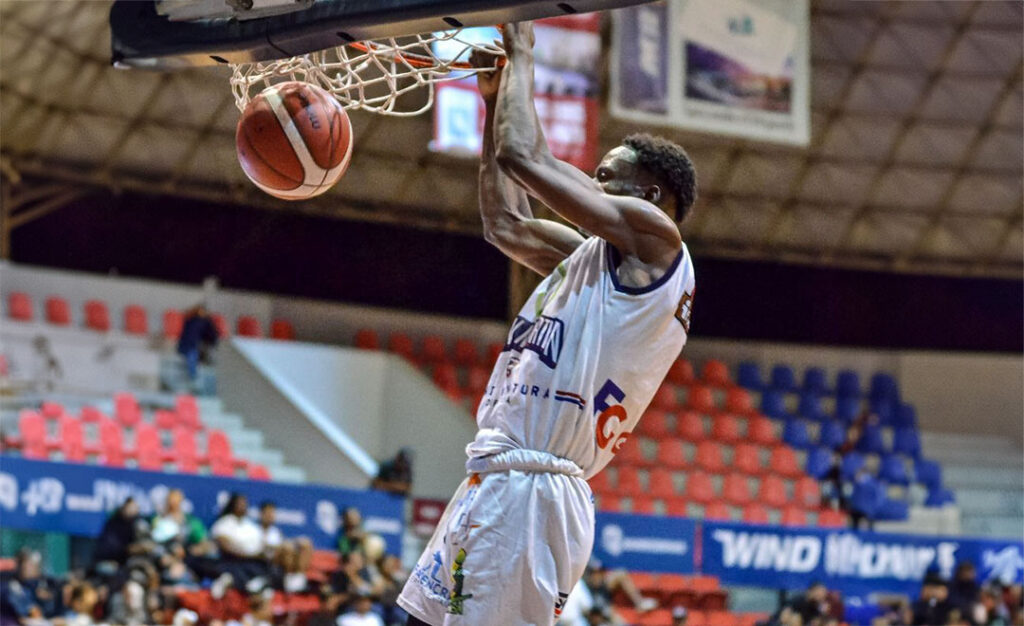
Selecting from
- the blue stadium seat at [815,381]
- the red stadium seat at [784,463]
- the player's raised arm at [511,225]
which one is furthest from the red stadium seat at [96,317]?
the player's raised arm at [511,225]

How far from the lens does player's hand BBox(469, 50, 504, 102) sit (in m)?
3.99

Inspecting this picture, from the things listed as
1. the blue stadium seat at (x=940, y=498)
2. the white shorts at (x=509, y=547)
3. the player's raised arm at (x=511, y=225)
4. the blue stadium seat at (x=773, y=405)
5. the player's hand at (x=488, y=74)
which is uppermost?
the player's hand at (x=488, y=74)

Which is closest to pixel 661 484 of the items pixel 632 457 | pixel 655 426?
pixel 632 457

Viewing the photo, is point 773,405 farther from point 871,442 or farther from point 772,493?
point 772,493

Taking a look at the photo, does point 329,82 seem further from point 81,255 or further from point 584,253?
point 81,255

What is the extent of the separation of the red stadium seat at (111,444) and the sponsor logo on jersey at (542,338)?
993 cm

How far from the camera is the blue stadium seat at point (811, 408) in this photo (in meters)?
20.0

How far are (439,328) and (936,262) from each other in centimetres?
742

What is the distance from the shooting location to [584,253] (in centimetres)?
379

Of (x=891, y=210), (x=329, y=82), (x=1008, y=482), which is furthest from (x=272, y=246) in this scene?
(x=329, y=82)

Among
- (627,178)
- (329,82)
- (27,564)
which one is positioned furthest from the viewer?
(27,564)

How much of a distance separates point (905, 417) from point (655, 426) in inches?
169

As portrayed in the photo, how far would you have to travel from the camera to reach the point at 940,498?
724 inches

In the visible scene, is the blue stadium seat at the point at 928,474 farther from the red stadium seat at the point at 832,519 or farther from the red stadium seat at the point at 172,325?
the red stadium seat at the point at 172,325
